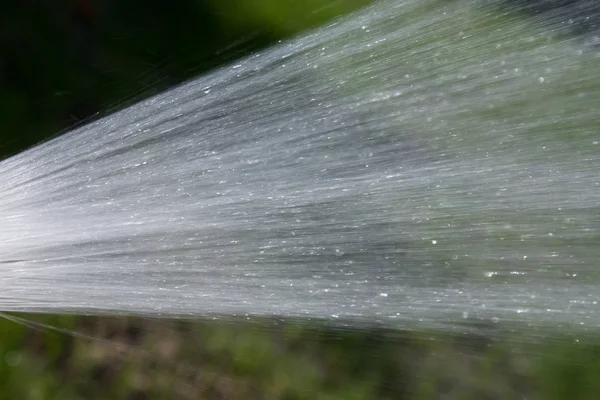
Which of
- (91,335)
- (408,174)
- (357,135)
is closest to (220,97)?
(357,135)

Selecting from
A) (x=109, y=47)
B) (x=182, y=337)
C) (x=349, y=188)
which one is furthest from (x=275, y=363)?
(x=109, y=47)

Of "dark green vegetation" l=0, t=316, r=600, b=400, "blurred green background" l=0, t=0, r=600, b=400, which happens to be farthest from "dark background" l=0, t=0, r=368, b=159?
"dark green vegetation" l=0, t=316, r=600, b=400

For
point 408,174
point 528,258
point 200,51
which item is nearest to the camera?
point 528,258

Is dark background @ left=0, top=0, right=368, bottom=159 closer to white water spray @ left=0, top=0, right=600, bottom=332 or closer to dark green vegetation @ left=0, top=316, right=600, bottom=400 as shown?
white water spray @ left=0, top=0, right=600, bottom=332

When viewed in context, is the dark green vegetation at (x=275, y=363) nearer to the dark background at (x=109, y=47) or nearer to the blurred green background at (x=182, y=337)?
the blurred green background at (x=182, y=337)

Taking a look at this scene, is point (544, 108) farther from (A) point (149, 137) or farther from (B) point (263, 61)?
(A) point (149, 137)

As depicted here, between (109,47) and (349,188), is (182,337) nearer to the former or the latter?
(349,188)
